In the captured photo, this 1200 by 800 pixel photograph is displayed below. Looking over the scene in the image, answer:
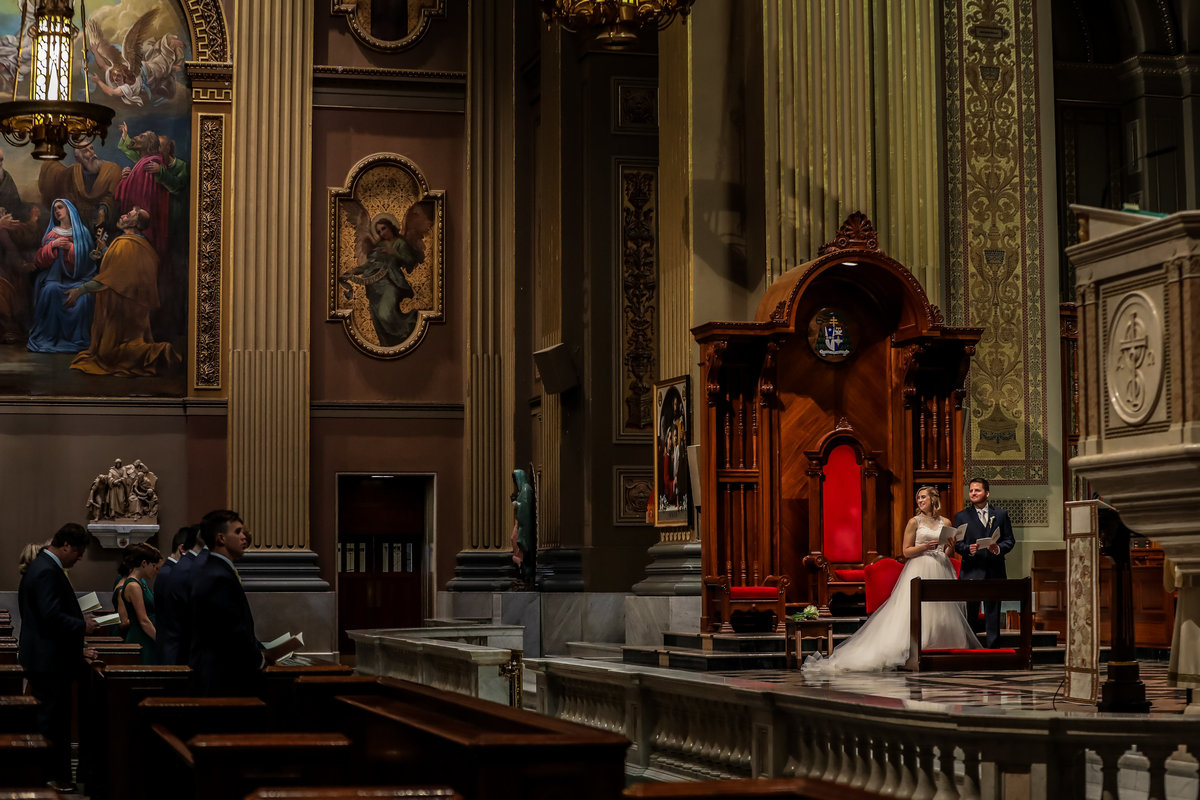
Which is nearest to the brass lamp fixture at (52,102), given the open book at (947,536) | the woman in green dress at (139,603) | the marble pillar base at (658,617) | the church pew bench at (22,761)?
the woman in green dress at (139,603)

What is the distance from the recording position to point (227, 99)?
20297mm

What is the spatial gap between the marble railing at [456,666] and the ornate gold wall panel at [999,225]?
4.59m

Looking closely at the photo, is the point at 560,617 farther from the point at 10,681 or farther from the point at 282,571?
the point at 10,681

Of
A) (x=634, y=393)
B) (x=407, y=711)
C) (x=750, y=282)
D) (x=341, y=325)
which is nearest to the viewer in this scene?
(x=407, y=711)

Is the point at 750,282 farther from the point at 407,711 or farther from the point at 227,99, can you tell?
the point at 227,99

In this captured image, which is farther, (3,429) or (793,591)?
(3,429)

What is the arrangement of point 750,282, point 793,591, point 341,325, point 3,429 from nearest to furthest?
point 793,591 < point 750,282 < point 3,429 < point 341,325

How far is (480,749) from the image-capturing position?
159 inches

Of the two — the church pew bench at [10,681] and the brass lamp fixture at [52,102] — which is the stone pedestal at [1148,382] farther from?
the brass lamp fixture at [52,102]

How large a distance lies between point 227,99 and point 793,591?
37.7ft

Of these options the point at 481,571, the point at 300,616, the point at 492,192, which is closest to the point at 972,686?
the point at 481,571

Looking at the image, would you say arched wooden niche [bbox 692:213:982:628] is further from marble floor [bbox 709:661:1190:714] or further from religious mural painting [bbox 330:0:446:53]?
religious mural painting [bbox 330:0:446:53]

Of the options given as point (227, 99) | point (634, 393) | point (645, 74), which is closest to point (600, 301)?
point (634, 393)

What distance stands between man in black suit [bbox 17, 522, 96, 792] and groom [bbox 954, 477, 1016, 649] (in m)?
5.84
